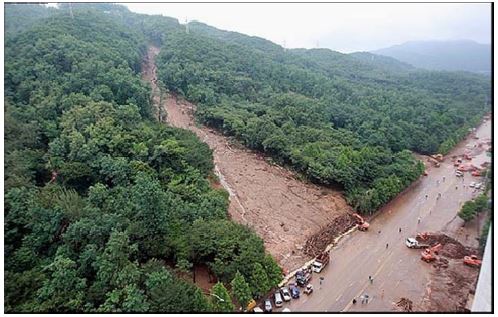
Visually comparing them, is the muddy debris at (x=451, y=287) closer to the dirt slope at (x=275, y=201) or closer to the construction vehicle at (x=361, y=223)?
the construction vehicle at (x=361, y=223)

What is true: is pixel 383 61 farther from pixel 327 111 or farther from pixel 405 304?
pixel 405 304

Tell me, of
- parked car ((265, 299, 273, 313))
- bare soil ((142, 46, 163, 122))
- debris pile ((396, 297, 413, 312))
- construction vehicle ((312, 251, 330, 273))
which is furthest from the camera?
bare soil ((142, 46, 163, 122))

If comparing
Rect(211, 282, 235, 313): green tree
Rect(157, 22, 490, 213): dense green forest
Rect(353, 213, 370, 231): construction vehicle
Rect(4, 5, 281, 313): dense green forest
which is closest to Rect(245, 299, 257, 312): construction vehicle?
Rect(4, 5, 281, 313): dense green forest

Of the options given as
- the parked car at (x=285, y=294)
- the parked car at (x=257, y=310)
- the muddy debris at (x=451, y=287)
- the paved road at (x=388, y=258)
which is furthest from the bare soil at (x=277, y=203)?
the muddy debris at (x=451, y=287)

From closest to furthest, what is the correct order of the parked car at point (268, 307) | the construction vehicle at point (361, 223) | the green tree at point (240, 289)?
the green tree at point (240, 289) < the parked car at point (268, 307) < the construction vehicle at point (361, 223)

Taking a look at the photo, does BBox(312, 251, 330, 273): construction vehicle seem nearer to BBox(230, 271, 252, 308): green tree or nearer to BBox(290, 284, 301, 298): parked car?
BBox(290, 284, 301, 298): parked car

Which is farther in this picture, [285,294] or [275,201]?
[275,201]

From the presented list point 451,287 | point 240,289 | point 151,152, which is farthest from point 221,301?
point 151,152
